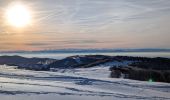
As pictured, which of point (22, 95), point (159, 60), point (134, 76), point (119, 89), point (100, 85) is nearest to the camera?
point (22, 95)

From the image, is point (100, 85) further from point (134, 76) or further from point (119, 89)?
point (134, 76)

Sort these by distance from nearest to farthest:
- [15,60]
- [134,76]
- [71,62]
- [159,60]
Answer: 1. [134,76]
2. [71,62]
3. [159,60]
4. [15,60]

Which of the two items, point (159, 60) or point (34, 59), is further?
point (34, 59)

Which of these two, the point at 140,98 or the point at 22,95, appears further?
the point at 140,98

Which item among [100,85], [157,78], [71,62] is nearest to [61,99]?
[100,85]

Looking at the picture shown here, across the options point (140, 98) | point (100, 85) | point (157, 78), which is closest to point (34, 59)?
point (157, 78)

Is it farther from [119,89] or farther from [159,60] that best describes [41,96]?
[159,60]

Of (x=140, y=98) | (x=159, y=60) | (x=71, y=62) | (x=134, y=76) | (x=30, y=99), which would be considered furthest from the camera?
(x=159, y=60)

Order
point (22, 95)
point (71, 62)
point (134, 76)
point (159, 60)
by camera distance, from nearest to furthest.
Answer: point (22, 95) → point (134, 76) → point (71, 62) → point (159, 60)

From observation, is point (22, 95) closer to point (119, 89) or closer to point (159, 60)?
point (119, 89)
